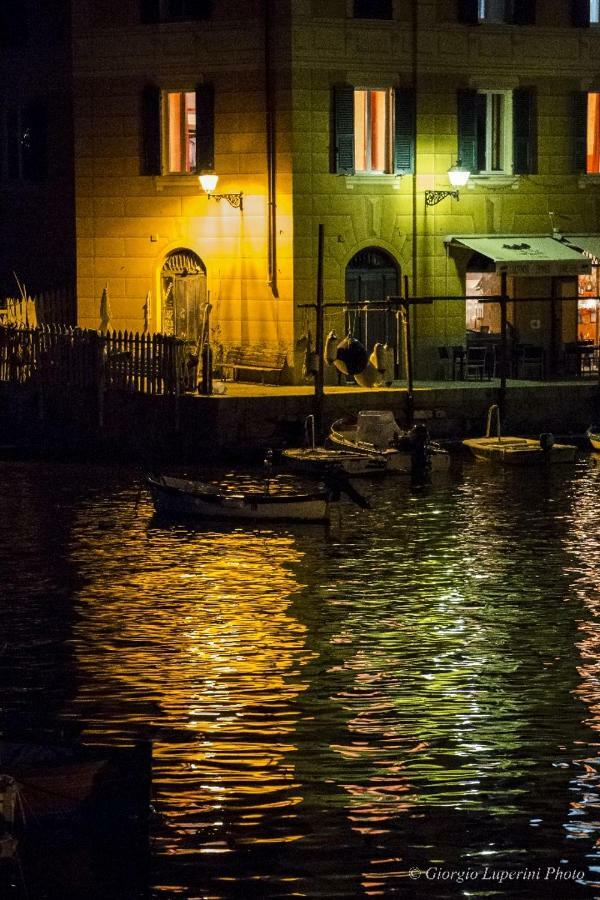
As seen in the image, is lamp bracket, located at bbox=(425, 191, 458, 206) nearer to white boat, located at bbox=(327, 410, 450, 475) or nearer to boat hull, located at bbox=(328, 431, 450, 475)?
white boat, located at bbox=(327, 410, 450, 475)

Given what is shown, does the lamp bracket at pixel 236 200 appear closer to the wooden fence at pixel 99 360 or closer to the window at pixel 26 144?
the wooden fence at pixel 99 360

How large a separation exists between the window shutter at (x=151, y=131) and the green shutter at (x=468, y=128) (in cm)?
686

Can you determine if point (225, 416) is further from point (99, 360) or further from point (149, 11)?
point (149, 11)

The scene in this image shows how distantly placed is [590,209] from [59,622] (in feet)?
89.8

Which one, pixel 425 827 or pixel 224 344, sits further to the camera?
pixel 224 344

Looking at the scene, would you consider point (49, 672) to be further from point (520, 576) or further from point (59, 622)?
point (520, 576)

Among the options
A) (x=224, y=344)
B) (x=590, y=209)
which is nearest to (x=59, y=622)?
(x=224, y=344)

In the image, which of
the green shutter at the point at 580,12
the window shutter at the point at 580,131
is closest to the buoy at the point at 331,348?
the window shutter at the point at 580,131

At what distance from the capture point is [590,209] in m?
48.5

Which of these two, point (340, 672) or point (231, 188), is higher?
point (231, 188)

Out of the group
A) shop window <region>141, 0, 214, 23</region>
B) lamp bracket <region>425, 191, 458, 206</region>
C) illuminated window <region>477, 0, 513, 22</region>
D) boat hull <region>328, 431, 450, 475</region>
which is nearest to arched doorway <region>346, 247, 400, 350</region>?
lamp bracket <region>425, 191, 458, 206</region>

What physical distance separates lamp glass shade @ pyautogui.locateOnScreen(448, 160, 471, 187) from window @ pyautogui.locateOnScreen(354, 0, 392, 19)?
3696 mm

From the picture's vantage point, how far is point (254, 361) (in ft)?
150

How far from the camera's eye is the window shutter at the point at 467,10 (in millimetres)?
46062
